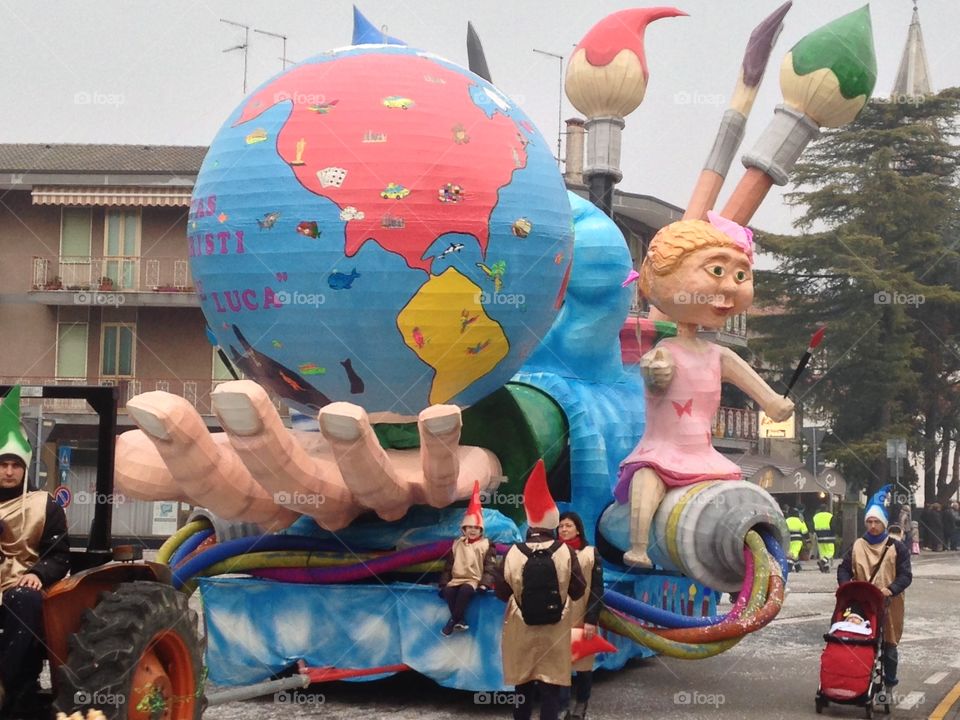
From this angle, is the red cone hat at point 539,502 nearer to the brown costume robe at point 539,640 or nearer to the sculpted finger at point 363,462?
the brown costume robe at point 539,640

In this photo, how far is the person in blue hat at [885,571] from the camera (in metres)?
11.0

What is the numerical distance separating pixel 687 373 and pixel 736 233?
1172 millimetres

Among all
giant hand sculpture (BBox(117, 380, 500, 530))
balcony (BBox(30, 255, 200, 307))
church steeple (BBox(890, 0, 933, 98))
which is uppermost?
church steeple (BBox(890, 0, 933, 98))

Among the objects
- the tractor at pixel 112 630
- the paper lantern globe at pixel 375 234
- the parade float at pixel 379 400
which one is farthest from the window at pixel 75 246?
the tractor at pixel 112 630

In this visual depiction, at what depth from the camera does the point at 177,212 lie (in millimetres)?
32469

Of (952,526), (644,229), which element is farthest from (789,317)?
(952,526)

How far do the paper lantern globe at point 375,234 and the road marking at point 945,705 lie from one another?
3876 millimetres

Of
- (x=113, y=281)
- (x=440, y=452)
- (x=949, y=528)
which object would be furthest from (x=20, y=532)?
(x=949, y=528)

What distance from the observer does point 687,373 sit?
1127 cm
